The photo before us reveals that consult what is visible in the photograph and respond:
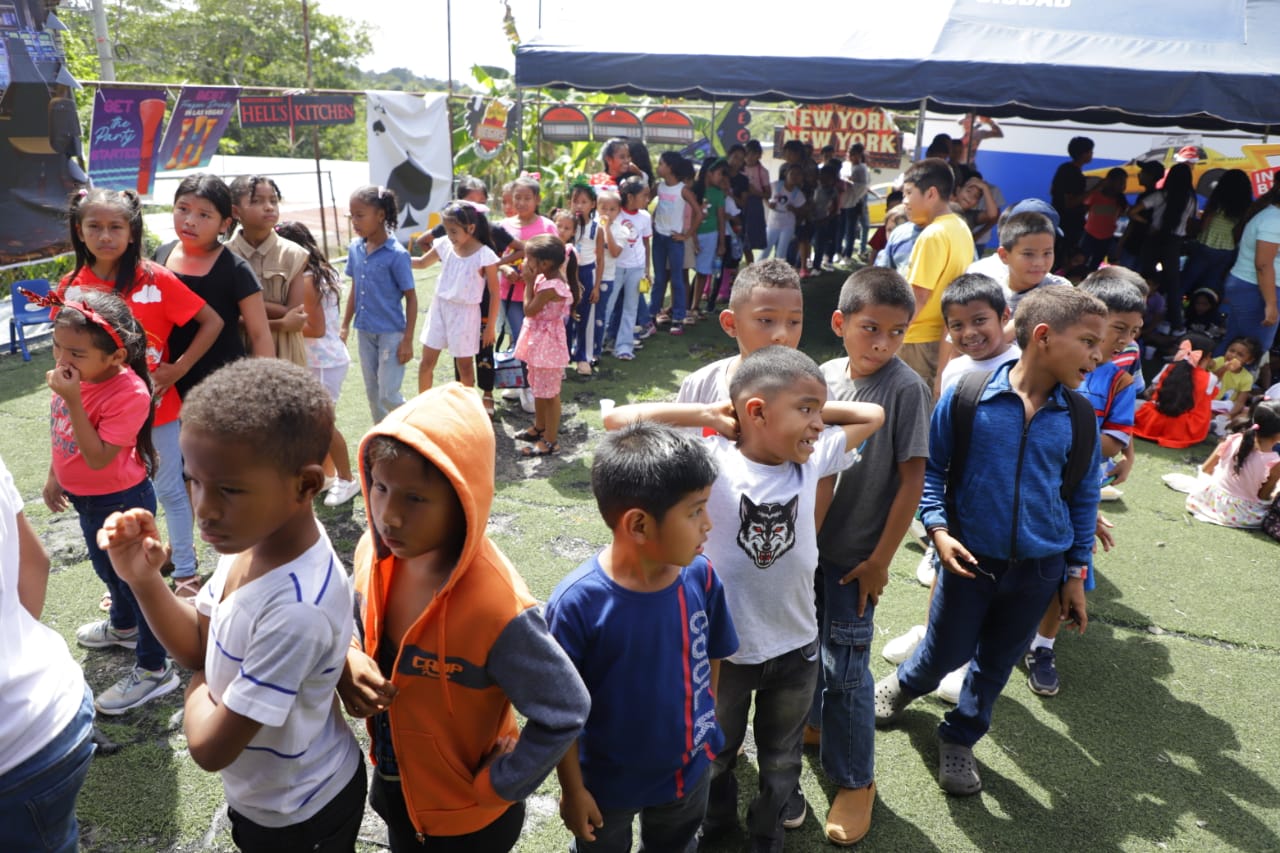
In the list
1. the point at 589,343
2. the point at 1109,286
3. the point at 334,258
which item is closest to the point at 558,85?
the point at 589,343

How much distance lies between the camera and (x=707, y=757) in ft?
6.66

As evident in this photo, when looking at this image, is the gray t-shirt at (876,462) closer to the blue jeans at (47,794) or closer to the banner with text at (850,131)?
the blue jeans at (47,794)

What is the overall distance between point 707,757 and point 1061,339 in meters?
1.65

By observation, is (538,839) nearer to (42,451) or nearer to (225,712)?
(225,712)

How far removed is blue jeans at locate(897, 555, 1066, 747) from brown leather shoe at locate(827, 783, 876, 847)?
0.47 m

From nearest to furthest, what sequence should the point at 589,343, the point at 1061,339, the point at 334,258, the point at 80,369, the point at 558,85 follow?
the point at 1061,339, the point at 80,369, the point at 589,343, the point at 558,85, the point at 334,258

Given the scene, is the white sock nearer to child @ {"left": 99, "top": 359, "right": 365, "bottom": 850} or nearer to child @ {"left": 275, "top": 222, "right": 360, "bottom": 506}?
child @ {"left": 99, "top": 359, "right": 365, "bottom": 850}

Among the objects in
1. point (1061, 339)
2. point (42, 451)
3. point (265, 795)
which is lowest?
point (42, 451)

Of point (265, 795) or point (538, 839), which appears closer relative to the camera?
point (265, 795)

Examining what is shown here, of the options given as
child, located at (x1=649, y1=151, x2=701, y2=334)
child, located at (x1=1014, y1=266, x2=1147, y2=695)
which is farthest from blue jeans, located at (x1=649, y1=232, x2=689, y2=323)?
child, located at (x1=1014, y1=266, x2=1147, y2=695)

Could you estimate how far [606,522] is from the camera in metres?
1.88

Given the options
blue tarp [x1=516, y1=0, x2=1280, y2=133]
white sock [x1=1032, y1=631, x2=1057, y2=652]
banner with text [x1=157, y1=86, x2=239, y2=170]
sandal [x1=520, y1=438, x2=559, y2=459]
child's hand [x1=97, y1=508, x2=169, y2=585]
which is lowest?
sandal [x1=520, y1=438, x2=559, y2=459]

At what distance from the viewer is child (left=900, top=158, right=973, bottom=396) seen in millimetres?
4582

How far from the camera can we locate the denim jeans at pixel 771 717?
7.69 ft
